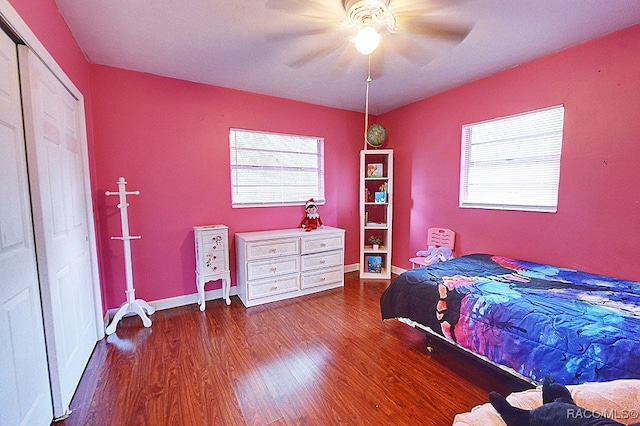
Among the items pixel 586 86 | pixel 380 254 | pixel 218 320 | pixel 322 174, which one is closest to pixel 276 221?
pixel 322 174

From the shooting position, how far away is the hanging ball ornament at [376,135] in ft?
12.8

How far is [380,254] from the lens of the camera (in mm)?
4098

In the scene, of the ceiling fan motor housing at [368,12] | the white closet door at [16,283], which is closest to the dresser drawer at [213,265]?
the white closet door at [16,283]

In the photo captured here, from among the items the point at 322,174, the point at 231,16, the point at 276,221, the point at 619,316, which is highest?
the point at 231,16

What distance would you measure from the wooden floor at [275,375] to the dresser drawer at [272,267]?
0.47 metres

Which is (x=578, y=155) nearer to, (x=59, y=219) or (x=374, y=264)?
(x=374, y=264)

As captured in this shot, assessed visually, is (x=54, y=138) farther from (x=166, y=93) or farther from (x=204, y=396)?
(x=204, y=396)

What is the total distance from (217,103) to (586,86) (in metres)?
3.51

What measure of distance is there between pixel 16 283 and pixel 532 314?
105 inches

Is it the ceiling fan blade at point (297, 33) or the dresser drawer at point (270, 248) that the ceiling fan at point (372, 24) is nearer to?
the ceiling fan blade at point (297, 33)

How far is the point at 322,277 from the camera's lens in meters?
3.45

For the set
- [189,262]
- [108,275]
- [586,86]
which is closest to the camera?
[586,86]

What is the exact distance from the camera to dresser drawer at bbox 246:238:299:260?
2.95m

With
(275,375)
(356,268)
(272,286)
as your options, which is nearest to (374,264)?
(356,268)
